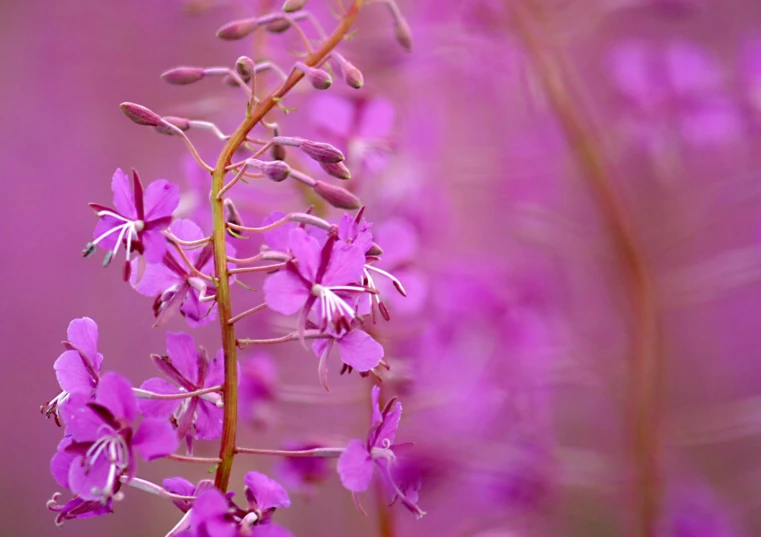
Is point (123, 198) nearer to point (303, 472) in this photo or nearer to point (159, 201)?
point (159, 201)

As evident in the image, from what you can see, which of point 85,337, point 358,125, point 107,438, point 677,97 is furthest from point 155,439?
point 677,97

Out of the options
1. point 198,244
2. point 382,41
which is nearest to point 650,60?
point 382,41

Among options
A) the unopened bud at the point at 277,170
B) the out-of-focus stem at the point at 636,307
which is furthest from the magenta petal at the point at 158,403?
the out-of-focus stem at the point at 636,307

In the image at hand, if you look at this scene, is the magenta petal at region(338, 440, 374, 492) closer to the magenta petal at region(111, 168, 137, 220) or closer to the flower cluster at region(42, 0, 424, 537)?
the flower cluster at region(42, 0, 424, 537)

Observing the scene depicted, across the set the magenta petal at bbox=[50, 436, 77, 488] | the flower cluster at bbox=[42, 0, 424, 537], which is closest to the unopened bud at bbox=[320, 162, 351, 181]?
the flower cluster at bbox=[42, 0, 424, 537]

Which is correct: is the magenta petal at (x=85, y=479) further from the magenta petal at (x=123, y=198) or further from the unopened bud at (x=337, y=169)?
the unopened bud at (x=337, y=169)

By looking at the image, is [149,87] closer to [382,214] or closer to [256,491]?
[382,214]
